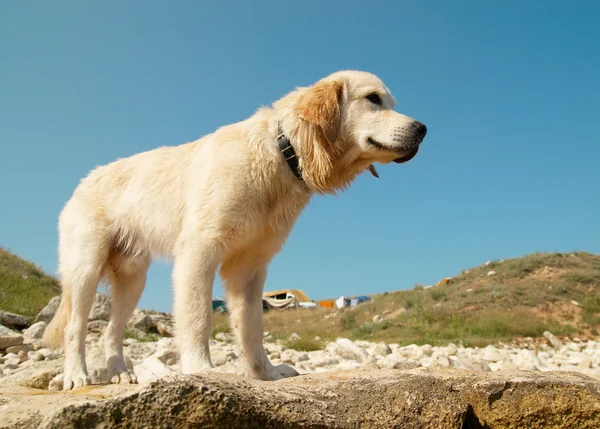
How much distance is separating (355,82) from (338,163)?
31.6 inches

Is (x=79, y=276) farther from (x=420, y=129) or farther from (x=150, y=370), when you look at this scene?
(x=420, y=129)

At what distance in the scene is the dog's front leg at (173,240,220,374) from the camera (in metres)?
3.52

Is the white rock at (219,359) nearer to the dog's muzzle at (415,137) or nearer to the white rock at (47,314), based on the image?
the dog's muzzle at (415,137)

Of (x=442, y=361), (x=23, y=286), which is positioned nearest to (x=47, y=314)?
(x=23, y=286)

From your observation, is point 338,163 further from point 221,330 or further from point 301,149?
point 221,330

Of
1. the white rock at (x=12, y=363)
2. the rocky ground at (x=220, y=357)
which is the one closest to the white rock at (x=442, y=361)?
the rocky ground at (x=220, y=357)

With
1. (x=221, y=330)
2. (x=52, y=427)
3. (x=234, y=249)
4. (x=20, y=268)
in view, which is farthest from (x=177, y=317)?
(x=20, y=268)

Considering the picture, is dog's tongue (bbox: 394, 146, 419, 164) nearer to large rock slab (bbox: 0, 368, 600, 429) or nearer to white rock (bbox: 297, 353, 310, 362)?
large rock slab (bbox: 0, 368, 600, 429)

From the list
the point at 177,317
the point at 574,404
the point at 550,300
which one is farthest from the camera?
the point at 550,300

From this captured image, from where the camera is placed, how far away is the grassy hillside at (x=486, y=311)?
14.6 m

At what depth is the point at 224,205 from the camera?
12.3ft

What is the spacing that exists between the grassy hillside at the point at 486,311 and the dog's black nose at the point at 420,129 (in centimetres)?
696

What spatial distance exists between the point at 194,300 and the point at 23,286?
12.4 metres

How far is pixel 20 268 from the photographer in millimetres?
16344
